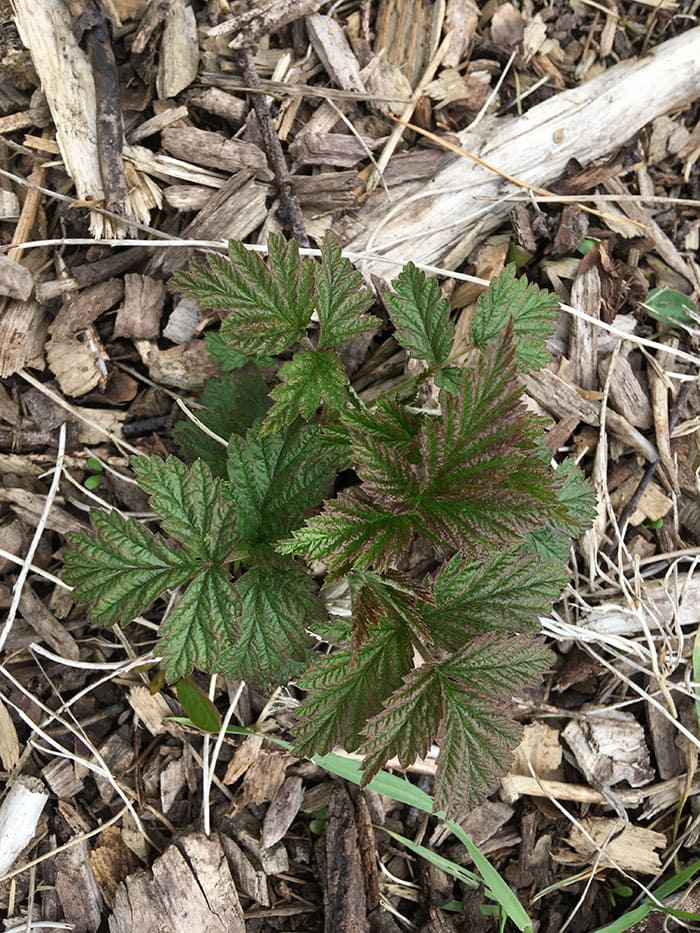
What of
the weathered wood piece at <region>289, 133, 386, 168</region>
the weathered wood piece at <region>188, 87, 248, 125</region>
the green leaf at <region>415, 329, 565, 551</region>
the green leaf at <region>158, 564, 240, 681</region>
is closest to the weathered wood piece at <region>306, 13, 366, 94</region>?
the weathered wood piece at <region>289, 133, 386, 168</region>

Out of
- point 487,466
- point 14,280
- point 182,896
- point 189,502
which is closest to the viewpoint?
point 487,466

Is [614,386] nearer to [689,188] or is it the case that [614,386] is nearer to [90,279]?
[689,188]

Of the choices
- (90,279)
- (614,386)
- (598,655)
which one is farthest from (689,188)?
(90,279)

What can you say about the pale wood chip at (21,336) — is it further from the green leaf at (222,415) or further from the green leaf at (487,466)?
the green leaf at (487,466)

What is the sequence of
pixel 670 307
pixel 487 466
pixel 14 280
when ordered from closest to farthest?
pixel 487 466, pixel 14 280, pixel 670 307

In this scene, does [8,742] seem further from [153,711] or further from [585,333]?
[585,333]

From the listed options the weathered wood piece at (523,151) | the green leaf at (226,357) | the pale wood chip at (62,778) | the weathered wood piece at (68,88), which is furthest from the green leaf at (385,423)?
the pale wood chip at (62,778)

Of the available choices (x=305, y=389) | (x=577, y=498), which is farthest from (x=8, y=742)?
(x=577, y=498)

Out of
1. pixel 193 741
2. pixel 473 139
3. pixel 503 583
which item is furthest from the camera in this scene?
pixel 473 139
